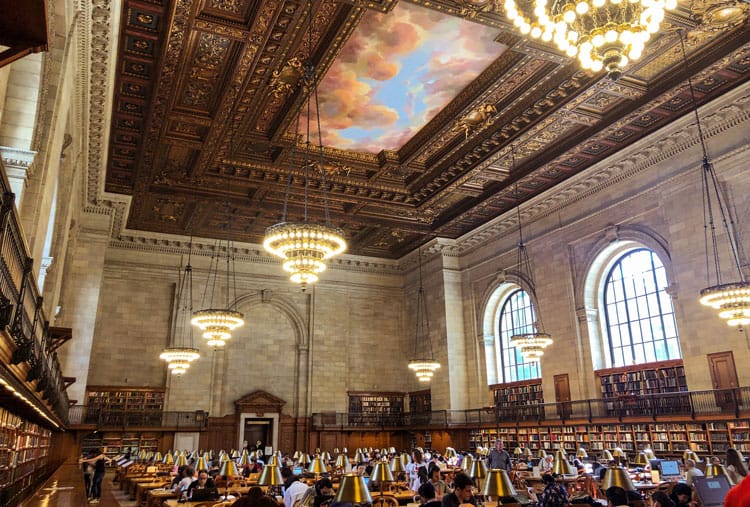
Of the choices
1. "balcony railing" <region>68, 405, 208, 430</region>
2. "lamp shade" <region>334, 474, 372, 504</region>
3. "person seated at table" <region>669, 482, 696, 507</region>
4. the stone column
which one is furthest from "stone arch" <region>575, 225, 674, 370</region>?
the stone column

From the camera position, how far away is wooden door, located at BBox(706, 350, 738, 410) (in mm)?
10625

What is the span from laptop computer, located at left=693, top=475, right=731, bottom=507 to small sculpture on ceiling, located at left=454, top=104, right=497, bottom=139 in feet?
28.0

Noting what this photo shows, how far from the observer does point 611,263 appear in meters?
14.7

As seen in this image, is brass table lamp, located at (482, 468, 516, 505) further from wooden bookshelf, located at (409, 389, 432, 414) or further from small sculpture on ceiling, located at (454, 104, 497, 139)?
wooden bookshelf, located at (409, 389, 432, 414)

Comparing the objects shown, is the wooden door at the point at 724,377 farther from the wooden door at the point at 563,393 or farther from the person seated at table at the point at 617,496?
the person seated at table at the point at 617,496

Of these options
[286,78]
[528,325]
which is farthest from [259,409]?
[286,78]

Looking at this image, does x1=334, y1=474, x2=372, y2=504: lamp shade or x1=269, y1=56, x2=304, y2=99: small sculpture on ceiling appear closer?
x1=334, y1=474, x2=372, y2=504: lamp shade

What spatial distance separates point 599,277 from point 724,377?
433cm

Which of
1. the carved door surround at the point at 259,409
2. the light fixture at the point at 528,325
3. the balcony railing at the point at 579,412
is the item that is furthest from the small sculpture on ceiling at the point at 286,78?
the carved door surround at the point at 259,409

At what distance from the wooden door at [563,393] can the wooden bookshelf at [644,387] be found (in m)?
0.89

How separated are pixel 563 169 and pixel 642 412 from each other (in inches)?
241

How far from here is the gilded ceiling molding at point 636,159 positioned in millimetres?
11276

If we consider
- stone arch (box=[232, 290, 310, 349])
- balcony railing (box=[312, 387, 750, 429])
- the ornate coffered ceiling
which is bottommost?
balcony railing (box=[312, 387, 750, 429])

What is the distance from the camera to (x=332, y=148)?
45.8ft
